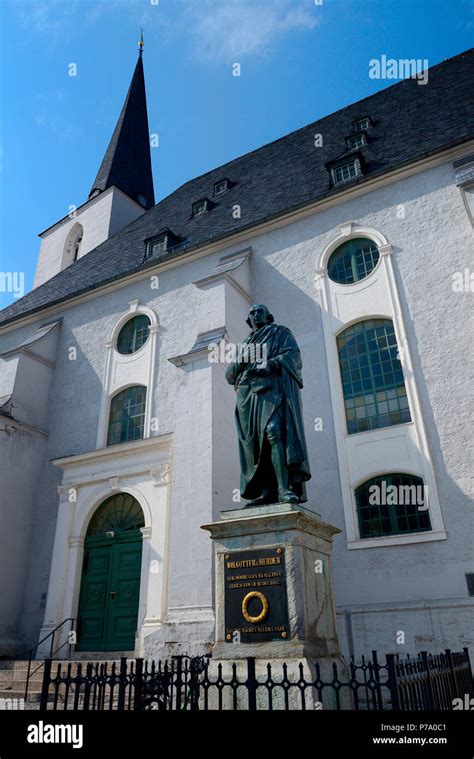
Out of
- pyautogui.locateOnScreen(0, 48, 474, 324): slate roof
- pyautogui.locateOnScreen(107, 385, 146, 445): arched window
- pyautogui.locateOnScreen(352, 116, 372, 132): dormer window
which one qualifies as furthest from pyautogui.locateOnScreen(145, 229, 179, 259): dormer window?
pyautogui.locateOnScreen(352, 116, 372, 132): dormer window

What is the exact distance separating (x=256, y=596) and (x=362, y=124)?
1759cm

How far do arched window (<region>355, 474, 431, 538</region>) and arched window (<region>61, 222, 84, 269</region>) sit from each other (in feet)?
A: 70.2

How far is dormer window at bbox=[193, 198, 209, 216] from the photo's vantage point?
67.1 feet

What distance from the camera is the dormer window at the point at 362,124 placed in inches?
742

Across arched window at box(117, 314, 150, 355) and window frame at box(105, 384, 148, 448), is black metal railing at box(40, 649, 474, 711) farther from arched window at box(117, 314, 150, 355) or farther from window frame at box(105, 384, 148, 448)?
arched window at box(117, 314, 150, 355)

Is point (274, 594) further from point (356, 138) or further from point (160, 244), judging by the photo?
point (356, 138)

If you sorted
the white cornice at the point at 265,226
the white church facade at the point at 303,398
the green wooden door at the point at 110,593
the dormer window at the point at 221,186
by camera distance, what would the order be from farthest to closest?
1. the dormer window at the point at 221,186
2. the white cornice at the point at 265,226
3. the green wooden door at the point at 110,593
4. the white church facade at the point at 303,398

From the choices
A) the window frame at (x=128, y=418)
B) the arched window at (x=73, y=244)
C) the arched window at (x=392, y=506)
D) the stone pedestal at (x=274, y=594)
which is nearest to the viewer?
the stone pedestal at (x=274, y=594)

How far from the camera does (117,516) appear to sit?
14.5 meters

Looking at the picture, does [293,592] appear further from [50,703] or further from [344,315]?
[344,315]

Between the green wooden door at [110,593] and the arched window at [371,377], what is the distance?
20.5ft

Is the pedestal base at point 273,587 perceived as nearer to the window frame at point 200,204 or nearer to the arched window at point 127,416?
the arched window at point 127,416

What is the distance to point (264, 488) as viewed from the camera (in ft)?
22.5

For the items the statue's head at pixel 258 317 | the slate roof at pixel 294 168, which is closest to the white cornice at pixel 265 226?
the slate roof at pixel 294 168
